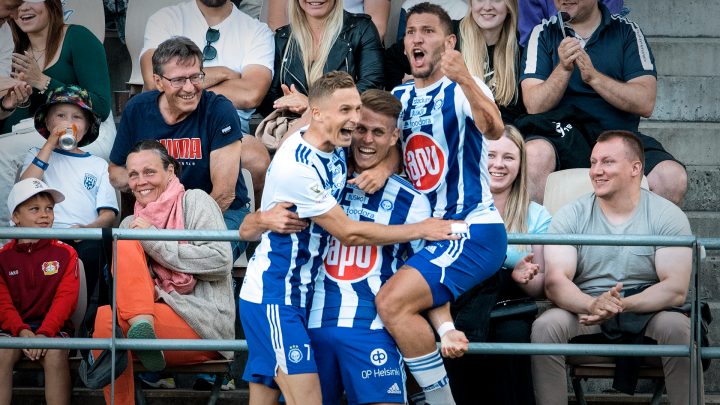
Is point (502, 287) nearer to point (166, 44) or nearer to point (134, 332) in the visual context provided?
point (134, 332)

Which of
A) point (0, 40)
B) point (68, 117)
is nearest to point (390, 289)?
point (68, 117)

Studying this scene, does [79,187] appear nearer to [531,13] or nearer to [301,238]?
[301,238]

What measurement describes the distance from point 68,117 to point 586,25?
2.91 m

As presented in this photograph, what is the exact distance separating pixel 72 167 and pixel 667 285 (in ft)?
10.3

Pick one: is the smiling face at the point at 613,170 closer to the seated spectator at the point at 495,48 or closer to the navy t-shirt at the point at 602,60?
the navy t-shirt at the point at 602,60

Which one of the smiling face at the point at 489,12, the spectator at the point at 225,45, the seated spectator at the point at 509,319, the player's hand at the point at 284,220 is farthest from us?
the spectator at the point at 225,45

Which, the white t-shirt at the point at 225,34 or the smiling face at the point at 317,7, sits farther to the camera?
the white t-shirt at the point at 225,34

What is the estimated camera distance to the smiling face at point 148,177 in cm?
589

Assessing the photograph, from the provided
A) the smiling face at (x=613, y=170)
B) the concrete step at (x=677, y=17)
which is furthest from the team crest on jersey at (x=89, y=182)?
the concrete step at (x=677, y=17)

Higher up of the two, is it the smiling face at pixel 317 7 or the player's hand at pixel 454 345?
the smiling face at pixel 317 7

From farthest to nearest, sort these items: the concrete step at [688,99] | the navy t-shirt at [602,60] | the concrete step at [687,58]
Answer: the concrete step at [687,58], the concrete step at [688,99], the navy t-shirt at [602,60]

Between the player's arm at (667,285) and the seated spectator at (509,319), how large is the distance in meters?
0.46

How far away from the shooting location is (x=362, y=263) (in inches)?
196

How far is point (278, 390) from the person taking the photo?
4.93 metres
